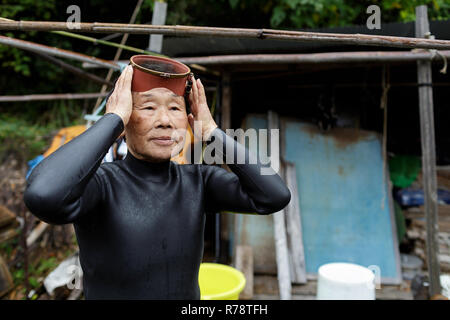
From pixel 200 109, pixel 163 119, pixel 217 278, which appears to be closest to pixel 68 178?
pixel 163 119

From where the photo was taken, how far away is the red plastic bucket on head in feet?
5.01

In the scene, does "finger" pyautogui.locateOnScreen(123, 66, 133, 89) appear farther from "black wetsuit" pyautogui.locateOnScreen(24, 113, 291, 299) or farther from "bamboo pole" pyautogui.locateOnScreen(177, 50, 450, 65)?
"bamboo pole" pyautogui.locateOnScreen(177, 50, 450, 65)

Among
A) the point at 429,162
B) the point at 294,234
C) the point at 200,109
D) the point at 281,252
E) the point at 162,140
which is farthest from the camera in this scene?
the point at 294,234

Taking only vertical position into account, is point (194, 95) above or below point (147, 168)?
above

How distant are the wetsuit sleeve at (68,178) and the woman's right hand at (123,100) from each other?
9cm

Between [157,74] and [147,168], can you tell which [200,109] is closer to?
[157,74]

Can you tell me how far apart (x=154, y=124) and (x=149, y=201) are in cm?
36

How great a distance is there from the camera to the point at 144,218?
1.51 metres

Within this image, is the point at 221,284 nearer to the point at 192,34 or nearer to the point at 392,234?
the point at 192,34

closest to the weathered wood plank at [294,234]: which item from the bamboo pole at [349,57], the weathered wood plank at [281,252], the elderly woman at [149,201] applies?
the weathered wood plank at [281,252]

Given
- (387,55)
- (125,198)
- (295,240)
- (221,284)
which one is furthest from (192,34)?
(295,240)

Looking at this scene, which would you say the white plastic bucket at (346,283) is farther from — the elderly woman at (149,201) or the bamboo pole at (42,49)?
the bamboo pole at (42,49)

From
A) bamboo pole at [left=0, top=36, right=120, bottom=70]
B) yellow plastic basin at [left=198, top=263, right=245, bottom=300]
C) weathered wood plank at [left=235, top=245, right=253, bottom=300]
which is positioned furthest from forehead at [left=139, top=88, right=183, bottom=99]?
weathered wood plank at [left=235, top=245, right=253, bottom=300]

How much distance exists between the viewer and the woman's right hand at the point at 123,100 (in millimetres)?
1451
